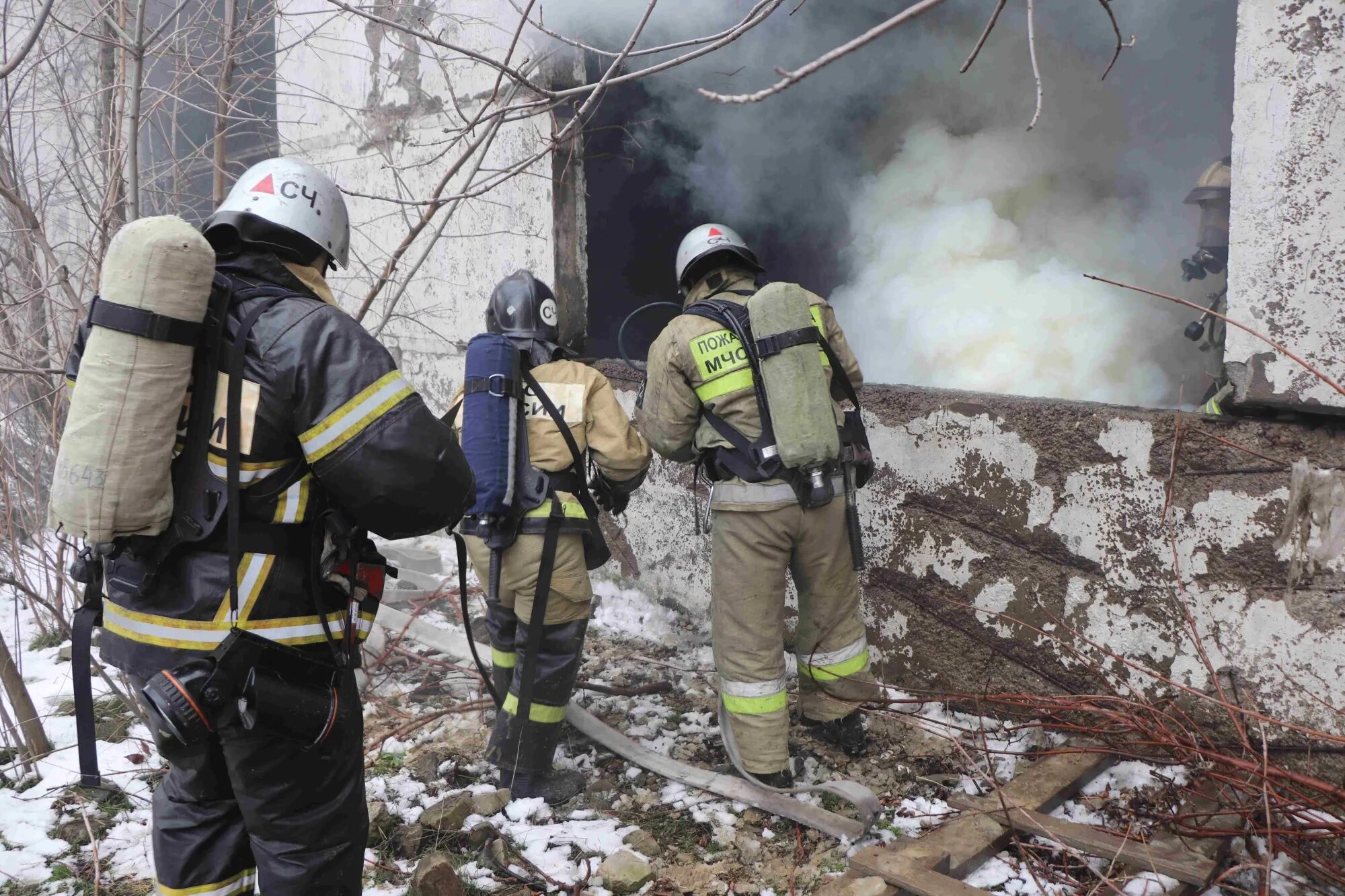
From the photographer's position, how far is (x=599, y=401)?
337 centimetres

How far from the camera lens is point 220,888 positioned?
2.07 m

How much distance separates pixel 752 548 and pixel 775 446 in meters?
0.38

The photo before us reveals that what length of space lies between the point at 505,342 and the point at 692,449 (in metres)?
0.79

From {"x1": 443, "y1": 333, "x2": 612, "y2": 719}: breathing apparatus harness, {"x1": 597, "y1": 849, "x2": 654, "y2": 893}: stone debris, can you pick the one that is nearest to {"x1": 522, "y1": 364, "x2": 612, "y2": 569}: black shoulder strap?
{"x1": 443, "y1": 333, "x2": 612, "y2": 719}: breathing apparatus harness

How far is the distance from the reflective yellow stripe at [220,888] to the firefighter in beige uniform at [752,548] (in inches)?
64.1

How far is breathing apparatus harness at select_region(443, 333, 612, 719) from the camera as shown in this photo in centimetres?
314

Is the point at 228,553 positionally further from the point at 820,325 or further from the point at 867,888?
the point at 820,325

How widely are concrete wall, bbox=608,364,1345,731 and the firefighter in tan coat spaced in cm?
118

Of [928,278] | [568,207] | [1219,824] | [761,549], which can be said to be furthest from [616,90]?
[1219,824]

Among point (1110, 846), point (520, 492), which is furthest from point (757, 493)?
point (1110, 846)

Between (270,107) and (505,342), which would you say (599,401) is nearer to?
(505,342)

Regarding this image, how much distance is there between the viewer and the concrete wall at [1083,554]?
2760 mm

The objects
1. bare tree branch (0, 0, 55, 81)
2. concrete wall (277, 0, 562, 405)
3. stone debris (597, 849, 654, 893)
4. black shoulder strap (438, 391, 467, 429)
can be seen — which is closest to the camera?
bare tree branch (0, 0, 55, 81)

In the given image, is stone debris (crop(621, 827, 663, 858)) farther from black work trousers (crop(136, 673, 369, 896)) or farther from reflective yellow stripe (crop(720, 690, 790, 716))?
black work trousers (crop(136, 673, 369, 896))
